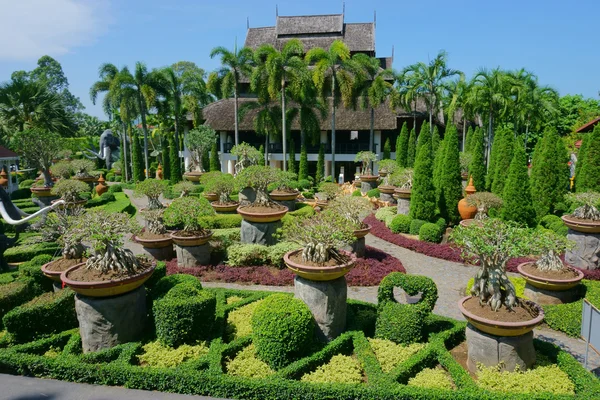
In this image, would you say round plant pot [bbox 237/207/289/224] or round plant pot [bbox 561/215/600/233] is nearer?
round plant pot [bbox 561/215/600/233]

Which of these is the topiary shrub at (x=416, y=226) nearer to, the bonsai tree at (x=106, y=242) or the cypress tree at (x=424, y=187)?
the cypress tree at (x=424, y=187)

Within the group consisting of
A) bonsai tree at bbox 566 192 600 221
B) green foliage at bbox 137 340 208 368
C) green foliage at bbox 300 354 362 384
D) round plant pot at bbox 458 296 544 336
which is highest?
bonsai tree at bbox 566 192 600 221

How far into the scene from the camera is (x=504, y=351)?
6.72m

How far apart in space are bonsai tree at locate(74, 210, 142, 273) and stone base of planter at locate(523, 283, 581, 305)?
8.78m

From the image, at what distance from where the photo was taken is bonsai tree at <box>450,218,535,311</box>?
6930 millimetres

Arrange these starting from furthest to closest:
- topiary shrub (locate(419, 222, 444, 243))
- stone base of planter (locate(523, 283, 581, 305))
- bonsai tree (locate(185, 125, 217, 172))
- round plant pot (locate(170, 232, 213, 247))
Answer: bonsai tree (locate(185, 125, 217, 172))
topiary shrub (locate(419, 222, 444, 243))
round plant pot (locate(170, 232, 213, 247))
stone base of planter (locate(523, 283, 581, 305))

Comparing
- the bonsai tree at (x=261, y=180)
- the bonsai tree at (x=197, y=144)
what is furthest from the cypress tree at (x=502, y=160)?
the bonsai tree at (x=197, y=144)

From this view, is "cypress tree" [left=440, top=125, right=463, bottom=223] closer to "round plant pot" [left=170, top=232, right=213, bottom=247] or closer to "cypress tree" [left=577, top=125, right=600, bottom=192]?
"cypress tree" [left=577, top=125, right=600, bottom=192]

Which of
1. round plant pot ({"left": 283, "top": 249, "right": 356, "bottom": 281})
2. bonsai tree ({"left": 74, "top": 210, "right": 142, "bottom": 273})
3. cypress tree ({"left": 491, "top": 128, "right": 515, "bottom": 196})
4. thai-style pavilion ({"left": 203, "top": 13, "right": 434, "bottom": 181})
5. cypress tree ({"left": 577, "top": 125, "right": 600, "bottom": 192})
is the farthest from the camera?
thai-style pavilion ({"left": 203, "top": 13, "right": 434, "bottom": 181})

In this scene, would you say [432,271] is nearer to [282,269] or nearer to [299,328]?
[282,269]

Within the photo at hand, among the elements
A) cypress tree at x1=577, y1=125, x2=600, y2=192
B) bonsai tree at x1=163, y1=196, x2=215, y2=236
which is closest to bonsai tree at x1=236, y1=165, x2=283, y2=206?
bonsai tree at x1=163, y1=196, x2=215, y2=236

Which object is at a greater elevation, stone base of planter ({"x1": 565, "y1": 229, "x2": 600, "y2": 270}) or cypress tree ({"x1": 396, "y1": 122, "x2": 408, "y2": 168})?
cypress tree ({"x1": 396, "y1": 122, "x2": 408, "y2": 168})

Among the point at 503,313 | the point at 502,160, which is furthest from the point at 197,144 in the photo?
the point at 503,313

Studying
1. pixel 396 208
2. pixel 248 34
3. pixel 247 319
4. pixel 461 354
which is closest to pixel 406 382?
pixel 461 354
